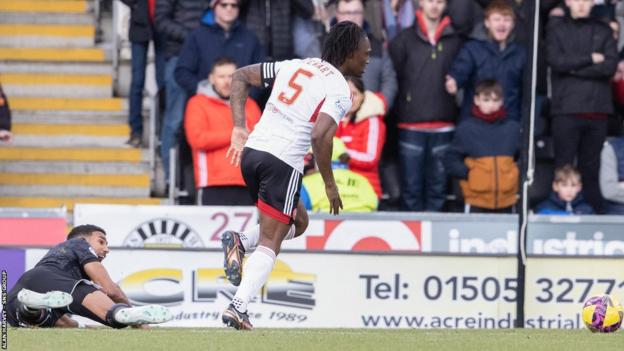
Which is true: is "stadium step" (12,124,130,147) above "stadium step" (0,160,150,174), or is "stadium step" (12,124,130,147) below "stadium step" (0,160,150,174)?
above

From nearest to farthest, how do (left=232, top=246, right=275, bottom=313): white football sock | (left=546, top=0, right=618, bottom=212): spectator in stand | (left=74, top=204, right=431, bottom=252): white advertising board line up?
(left=232, top=246, right=275, bottom=313): white football sock
(left=74, top=204, right=431, bottom=252): white advertising board
(left=546, top=0, right=618, bottom=212): spectator in stand

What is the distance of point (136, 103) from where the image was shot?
1659cm

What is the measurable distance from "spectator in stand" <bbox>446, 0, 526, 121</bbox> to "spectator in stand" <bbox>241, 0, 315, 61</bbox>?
1639mm

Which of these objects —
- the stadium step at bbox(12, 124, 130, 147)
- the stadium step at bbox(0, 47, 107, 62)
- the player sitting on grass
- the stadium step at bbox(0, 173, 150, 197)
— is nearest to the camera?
the player sitting on grass

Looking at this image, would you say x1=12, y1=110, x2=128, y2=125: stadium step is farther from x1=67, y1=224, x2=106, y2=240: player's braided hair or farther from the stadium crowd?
x1=67, y1=224, x2=106, y2=240: player's braided hair

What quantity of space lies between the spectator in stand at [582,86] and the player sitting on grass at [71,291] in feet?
18.0

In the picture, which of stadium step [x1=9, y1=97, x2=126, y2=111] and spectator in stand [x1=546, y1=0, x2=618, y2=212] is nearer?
spectator in stand [x1=546, y1=0, x2=618, y2=212]

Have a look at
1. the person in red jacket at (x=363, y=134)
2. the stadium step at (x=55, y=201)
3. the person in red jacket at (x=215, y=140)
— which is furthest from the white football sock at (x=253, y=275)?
the stadium step at (x=55, y=201)

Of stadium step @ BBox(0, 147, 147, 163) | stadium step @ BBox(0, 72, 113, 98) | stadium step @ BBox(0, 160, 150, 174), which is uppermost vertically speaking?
stadium step @ BBox(0, 72, 113, 98)

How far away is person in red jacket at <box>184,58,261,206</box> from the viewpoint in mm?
15469

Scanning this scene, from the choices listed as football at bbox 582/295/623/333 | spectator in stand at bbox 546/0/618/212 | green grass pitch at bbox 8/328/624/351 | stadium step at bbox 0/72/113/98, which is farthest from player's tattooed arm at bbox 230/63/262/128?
stadium step at bbox 0/72/113/98

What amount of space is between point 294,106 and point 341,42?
1.71ft

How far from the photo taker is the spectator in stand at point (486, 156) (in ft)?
51.9

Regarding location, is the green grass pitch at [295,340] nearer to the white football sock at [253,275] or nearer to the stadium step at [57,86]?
the white football sock at [253,275]
